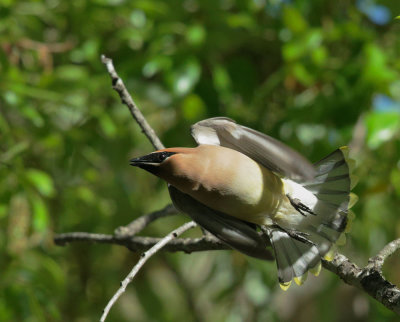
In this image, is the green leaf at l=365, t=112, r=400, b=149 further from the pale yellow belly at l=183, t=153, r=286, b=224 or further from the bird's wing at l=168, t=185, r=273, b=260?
the bird's wing at l=168, t=185, r=273, b=260

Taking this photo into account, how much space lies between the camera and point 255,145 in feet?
9.46

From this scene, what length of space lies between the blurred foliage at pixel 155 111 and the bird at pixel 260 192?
0.43 m

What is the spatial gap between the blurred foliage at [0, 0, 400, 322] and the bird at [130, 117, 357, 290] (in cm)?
43

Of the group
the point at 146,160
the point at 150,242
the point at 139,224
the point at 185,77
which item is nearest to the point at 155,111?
the point at 185,77

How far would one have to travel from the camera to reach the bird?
278cm

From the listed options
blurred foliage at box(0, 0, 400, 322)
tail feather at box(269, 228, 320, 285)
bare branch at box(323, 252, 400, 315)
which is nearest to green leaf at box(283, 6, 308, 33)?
blurred foliage at box(0, 0, 400, 322)

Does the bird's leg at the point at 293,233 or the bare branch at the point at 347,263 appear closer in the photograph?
the bare branch at the point at 347,263

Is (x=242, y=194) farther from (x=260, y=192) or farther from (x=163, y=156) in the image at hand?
(x=163, y=156)

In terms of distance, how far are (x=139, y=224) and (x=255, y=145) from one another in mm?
649

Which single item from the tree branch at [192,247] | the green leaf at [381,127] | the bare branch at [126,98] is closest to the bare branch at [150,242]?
the tree branch at [192,247]

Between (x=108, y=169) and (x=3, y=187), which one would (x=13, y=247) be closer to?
(x=3, y=187)

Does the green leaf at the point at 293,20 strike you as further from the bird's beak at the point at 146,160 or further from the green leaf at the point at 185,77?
the bird's beak at the point at 146,160

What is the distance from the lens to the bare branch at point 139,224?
290 centimetres

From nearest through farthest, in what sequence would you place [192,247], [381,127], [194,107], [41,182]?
[192,247] → [381,127] → [41,182] → [194,107]
